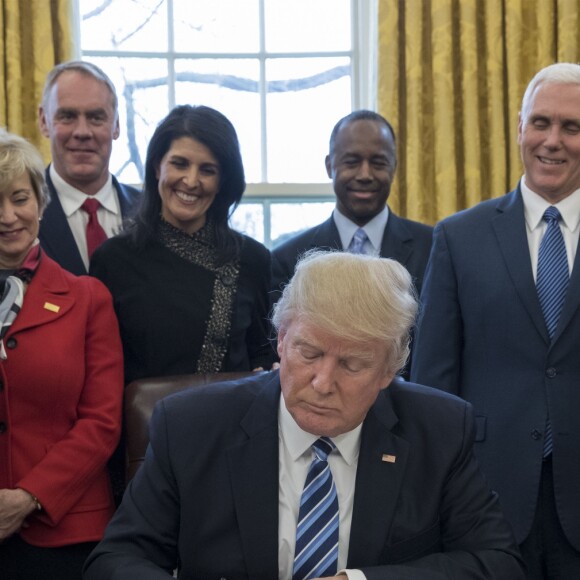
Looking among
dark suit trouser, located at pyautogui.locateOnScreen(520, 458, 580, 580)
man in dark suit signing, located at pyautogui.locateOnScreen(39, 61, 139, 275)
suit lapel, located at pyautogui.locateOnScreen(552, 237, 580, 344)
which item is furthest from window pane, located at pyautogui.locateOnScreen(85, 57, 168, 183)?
dark suit trouser, located at pyautogui.locateOnScreen(520, 458, 580, 580)

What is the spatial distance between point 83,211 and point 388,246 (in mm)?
1029

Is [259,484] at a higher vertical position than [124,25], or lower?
lower

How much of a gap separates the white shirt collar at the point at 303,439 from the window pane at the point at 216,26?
3.26m

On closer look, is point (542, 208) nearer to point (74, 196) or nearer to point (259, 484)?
point (259, 484)

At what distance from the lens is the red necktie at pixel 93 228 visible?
3221 millimetres

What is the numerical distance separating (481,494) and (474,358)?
0.75 m

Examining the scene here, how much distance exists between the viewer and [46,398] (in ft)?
8.62

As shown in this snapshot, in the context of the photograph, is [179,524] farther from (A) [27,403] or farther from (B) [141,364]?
(B) [141,364]

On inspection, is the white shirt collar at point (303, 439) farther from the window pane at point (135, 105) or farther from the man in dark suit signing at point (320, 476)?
the window pane at point (135, 105)

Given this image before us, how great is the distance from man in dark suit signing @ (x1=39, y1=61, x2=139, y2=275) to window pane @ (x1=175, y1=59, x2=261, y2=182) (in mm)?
1662

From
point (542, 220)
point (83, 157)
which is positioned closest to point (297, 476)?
point (542, 220)

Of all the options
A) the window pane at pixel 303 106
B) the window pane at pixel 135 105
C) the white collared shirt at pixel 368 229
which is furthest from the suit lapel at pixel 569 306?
the window pane at pixel 135 105

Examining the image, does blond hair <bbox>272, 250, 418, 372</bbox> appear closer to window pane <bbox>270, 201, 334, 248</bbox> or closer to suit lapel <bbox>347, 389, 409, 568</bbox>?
suit lapel <bbox>347, 389, 409, 568</bbox>

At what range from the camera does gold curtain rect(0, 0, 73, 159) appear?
4469mm
